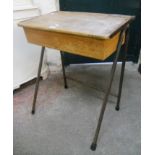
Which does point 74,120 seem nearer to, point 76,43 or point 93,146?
point 93,146

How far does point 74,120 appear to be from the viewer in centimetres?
168

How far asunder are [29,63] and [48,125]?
763 millimetres

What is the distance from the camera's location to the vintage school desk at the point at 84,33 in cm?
113

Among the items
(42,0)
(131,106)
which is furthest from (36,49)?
(131,106)

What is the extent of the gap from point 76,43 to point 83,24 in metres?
0.17

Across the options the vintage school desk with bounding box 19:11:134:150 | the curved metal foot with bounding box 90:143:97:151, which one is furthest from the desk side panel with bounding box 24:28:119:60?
the curved metal foot with bounding box 90:143:97:151

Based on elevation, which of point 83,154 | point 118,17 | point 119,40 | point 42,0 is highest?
point 42,0

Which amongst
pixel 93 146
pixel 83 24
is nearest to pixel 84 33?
pixel 83 24

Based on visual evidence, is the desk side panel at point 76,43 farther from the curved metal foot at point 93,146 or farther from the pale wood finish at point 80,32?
the curved metal foot at point 93,146

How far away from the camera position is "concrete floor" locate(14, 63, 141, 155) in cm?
143

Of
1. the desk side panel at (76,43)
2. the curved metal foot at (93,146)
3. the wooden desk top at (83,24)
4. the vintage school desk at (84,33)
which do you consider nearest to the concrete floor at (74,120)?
the curved metal foot at (93,146)

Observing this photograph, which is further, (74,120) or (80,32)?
(74,120)
